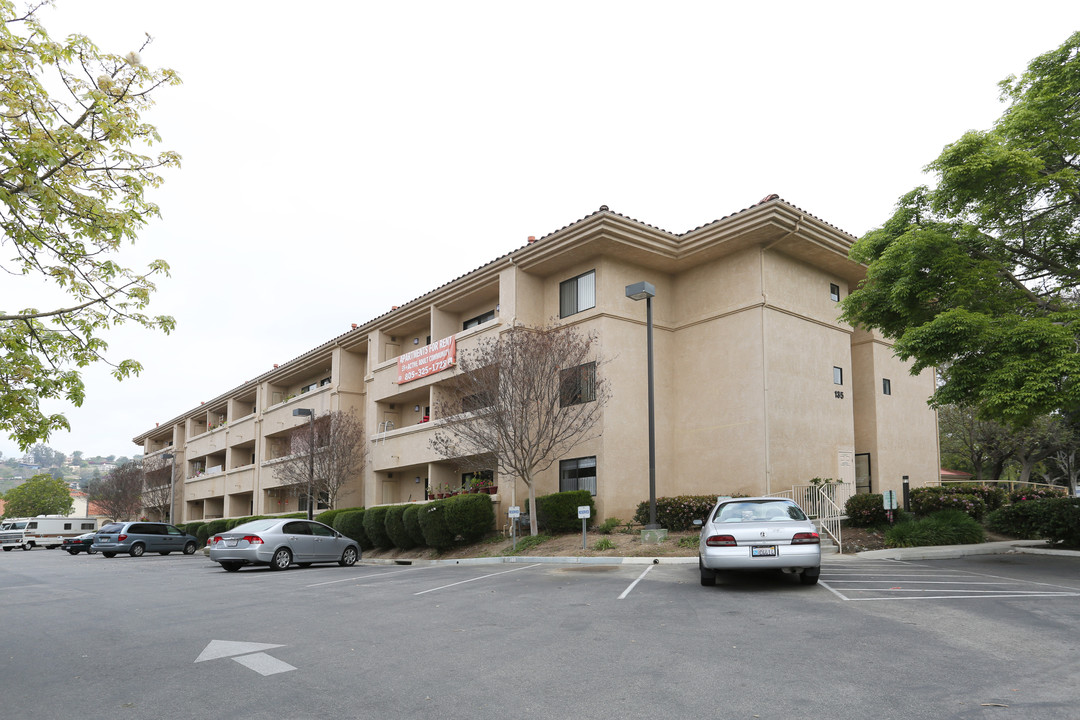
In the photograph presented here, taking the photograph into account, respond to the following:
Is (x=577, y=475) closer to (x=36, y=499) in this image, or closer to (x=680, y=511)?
(x=680, y=511)

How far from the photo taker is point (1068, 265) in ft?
57.0

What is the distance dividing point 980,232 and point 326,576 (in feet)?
55.1

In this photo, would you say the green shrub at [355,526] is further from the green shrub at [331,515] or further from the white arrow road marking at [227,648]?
the white arrow road marking at [227,648]

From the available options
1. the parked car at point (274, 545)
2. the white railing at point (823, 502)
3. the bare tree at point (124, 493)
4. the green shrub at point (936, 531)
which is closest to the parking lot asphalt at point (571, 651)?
the green shrub at point (936, 531)

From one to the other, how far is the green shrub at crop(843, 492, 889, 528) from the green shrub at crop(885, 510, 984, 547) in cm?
80

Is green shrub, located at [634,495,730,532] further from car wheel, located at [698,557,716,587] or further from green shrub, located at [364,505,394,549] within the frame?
green shrub, located at [364,505,394,549]

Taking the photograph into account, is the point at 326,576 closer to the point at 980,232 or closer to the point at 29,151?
the point at 29,151

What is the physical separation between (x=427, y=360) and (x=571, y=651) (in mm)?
22506

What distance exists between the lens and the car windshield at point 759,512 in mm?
12195

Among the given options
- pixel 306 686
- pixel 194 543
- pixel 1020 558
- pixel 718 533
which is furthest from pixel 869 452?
pixel 194 543

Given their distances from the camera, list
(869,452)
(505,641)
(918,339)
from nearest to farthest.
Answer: (505,641) < (918,339) < (869,452)

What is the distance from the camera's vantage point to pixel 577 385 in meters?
22.9

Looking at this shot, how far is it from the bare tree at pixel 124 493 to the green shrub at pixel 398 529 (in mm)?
38351

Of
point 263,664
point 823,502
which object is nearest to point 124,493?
point 823,502
